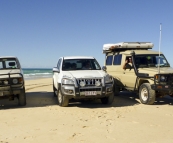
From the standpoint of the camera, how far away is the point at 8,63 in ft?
31.2

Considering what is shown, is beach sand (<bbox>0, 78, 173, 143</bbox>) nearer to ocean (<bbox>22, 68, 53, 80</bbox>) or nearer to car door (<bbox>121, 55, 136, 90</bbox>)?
car door (<bbox>121, 55, 136, 90</bbox>)

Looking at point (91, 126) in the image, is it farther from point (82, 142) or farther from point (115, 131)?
point (82, 142)

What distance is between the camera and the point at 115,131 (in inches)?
205

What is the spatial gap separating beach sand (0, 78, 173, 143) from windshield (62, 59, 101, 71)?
141 centimetres

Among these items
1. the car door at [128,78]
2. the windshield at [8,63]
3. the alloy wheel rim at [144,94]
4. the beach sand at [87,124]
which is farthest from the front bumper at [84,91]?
the windshield at [8,63]

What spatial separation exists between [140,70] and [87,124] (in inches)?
151

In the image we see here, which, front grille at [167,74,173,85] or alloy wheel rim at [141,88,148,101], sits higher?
front grille at [167,74,173,85]

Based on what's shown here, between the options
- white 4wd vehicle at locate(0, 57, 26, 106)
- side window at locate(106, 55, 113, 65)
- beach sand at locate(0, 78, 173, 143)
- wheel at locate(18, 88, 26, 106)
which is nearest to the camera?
beach sand at locate(0, 78, 173, 143)

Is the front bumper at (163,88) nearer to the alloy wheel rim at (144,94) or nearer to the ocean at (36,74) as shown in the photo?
the alloy wheel rim at (144,94)

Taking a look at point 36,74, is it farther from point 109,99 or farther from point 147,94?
point 147,94

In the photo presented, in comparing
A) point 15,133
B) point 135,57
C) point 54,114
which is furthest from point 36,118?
point 135,57

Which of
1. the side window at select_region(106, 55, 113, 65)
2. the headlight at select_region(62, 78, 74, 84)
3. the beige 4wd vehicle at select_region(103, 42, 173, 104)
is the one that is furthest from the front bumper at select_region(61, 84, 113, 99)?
the side window at select_region(106, 55, 113, 65)

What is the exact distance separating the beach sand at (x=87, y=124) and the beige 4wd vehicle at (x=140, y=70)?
1.99ft

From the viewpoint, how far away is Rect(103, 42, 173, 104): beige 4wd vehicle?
314 inches
